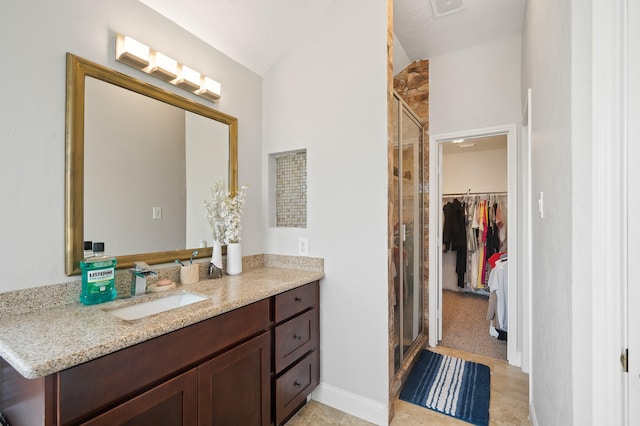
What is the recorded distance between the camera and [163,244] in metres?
1.71

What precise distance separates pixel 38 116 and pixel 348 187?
1.59 meters

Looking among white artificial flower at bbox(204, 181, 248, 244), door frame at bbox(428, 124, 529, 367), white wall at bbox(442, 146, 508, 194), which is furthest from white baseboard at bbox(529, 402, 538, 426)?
white wall at bbox(442, 146, 508, 194)

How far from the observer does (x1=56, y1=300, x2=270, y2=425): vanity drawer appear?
0.87 metres

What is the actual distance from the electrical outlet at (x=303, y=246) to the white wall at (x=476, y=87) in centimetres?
175

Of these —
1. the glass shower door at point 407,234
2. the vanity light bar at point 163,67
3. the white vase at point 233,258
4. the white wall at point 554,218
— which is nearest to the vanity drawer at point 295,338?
the white vase at point 233,258

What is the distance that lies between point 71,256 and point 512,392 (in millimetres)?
2941

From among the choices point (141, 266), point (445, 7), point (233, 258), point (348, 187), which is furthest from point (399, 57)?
point (141, 266)

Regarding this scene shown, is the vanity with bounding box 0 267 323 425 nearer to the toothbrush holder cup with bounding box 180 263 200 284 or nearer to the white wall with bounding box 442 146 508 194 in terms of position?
the toothbrush holder cup with bounding box 180 263 200 284

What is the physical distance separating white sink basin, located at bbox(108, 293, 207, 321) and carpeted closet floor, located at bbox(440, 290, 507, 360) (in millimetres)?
2565

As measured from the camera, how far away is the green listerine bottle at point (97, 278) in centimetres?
129

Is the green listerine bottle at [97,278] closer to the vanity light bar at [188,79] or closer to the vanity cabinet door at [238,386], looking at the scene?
the vanity cabinet door at [238,386]
